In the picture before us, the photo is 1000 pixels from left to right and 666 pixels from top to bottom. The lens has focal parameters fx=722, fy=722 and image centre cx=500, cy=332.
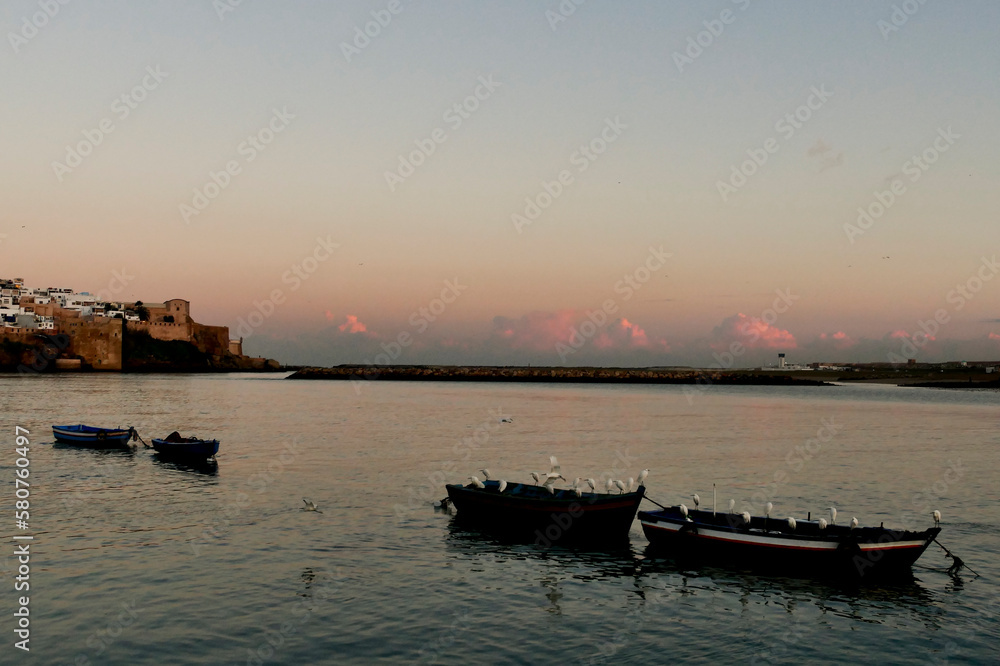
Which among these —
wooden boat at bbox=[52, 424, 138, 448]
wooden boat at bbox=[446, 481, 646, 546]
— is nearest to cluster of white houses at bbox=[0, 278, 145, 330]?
wooden boat at bbox=[52, 424, 138, 448]

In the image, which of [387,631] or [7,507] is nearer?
[387,631]

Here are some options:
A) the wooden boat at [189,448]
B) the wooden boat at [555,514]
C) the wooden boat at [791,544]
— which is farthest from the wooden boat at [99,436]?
the wooden boat at [791,544]

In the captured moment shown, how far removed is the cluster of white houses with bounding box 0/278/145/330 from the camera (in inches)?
6654

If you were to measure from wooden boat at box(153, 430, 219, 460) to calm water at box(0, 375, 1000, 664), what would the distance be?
1513 millimetres

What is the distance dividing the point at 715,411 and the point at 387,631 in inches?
3110

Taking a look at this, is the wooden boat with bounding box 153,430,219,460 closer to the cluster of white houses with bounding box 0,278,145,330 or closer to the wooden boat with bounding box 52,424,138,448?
the wooden boat with bounding box 52,424,138,448

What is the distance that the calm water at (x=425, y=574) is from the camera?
15.1 metres

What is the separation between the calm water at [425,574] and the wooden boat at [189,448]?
1.51 meters

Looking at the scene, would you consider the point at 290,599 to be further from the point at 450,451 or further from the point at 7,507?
the point at 450,451

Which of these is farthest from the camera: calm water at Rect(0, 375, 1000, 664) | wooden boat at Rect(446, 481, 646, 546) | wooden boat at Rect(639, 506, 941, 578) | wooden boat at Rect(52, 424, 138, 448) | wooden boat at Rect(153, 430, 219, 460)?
wooden boat at Rect(52, 424, 138, 448)

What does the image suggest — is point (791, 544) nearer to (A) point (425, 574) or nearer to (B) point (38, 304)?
(A) point (425, 574)

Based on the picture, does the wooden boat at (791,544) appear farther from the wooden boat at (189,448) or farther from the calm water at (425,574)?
the wooden boat at (189,448)

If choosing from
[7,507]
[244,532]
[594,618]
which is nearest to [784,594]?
[594,618]

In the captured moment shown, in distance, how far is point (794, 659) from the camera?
48.6 ft
